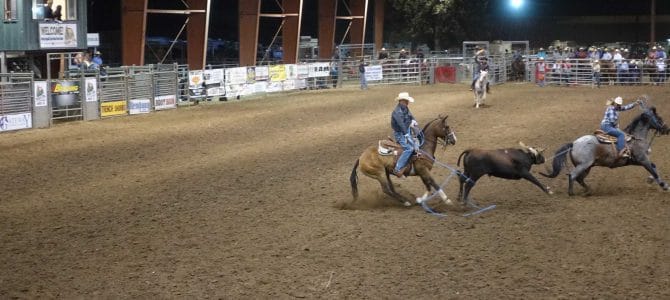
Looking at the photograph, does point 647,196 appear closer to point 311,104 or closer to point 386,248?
point 386,248

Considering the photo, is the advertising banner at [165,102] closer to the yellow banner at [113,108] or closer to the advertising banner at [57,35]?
the yellow banner at [113,108]

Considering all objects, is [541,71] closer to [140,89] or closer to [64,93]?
[140,89]

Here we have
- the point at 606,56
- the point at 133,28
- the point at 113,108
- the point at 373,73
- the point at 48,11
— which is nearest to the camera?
the point at 113,108

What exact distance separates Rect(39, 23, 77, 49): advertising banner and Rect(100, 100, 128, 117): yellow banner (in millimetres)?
2820

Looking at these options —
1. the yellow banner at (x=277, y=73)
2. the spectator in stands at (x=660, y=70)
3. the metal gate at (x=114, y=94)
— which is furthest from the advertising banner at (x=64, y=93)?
the spectator in stands at (x=660, y=70)

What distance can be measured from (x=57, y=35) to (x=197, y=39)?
7.19 meters

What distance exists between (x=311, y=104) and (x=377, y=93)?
209 inches

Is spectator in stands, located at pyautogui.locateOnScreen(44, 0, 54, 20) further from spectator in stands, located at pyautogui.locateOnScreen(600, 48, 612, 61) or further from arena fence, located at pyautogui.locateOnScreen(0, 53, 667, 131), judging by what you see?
spectator in stands, located at pyautogui.locateOnScreen(600, 48, 612, 61)

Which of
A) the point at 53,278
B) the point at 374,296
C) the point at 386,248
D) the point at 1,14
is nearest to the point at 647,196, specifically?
the point at 386,248

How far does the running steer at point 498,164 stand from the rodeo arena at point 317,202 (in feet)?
0.08

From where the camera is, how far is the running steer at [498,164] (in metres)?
10.9

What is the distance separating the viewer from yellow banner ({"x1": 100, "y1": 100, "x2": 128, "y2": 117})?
2395cm

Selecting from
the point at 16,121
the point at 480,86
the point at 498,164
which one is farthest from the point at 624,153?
the point at 16,121

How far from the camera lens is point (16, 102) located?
20578 millimetres
